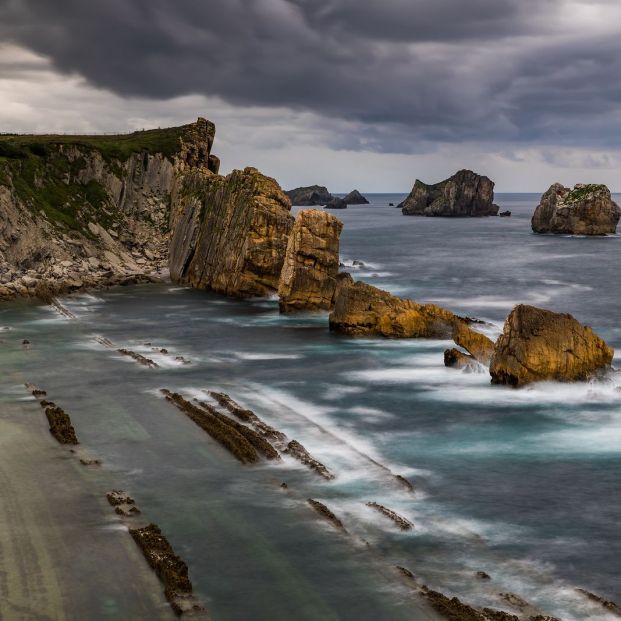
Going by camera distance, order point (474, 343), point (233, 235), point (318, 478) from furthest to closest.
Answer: point (233, 235)
point (474, 343)
point (318, 478)

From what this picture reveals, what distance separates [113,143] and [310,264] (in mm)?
65895

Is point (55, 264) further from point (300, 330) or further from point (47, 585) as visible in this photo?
point (47, 585)

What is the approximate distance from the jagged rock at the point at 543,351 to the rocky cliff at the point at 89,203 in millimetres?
55682

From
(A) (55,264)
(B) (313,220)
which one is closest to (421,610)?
(B) (313,220)

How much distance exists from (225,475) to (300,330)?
37.1m

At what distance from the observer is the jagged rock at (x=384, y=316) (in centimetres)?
6675

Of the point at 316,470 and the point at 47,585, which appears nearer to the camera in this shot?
the point at 47,585

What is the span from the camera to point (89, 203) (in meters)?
118

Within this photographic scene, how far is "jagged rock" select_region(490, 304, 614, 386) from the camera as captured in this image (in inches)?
1973

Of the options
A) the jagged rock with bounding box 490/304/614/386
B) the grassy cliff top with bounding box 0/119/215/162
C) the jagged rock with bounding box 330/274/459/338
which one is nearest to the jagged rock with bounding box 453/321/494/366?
the jagged rock with bounding box 490/304/614/386

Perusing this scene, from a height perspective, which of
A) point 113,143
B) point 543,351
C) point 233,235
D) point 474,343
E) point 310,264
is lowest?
point 474,343

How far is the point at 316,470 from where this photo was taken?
3569 cm

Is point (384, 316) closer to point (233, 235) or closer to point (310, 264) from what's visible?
point (310, 264)

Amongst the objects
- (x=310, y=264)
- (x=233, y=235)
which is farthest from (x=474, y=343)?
(x=233, y=235)
